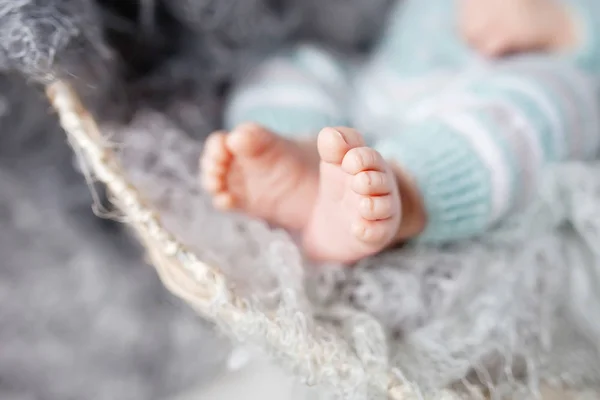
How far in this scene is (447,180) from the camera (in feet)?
1.67

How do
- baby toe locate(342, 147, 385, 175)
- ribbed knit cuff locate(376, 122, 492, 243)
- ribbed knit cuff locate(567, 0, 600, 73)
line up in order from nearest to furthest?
baby toe locate(342, 147, 385, 175) → ribbed knit cuff locate(376, 122, 492, 243) → ribbed knit cuff locate(567, 0, 600, 73)

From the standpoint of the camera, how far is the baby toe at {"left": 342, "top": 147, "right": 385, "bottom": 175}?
396mm

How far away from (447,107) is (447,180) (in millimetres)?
93

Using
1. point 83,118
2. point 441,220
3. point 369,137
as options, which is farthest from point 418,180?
point 83,118

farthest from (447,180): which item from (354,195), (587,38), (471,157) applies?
(587,38)

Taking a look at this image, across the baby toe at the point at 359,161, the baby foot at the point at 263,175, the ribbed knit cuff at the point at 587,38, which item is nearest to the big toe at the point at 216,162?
the baby foot at the point at 263,175

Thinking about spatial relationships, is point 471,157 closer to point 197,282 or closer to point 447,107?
point 447,107

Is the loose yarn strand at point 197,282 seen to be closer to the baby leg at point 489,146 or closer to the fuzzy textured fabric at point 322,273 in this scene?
the fuzzy textured fabric at point 322,273

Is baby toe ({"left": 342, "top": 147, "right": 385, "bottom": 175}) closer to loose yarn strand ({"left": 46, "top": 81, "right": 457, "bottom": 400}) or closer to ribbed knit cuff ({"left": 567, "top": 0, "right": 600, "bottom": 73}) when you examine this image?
loose yarn strand ({"left": 46, "top": 81, "right": 457, "bottom": 400})

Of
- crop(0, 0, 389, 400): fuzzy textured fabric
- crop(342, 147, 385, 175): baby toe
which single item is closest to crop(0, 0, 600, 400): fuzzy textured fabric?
crop(0, 0, 389, 400): fuzzy textured fabric

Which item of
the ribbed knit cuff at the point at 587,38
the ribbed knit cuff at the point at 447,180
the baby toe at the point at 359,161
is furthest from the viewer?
the ribbed knit cuff at the point at 587,38

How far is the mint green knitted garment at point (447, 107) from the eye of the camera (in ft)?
1.69

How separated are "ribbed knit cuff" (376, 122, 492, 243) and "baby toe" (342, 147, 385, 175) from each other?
4.4 inches

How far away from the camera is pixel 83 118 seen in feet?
1.55
